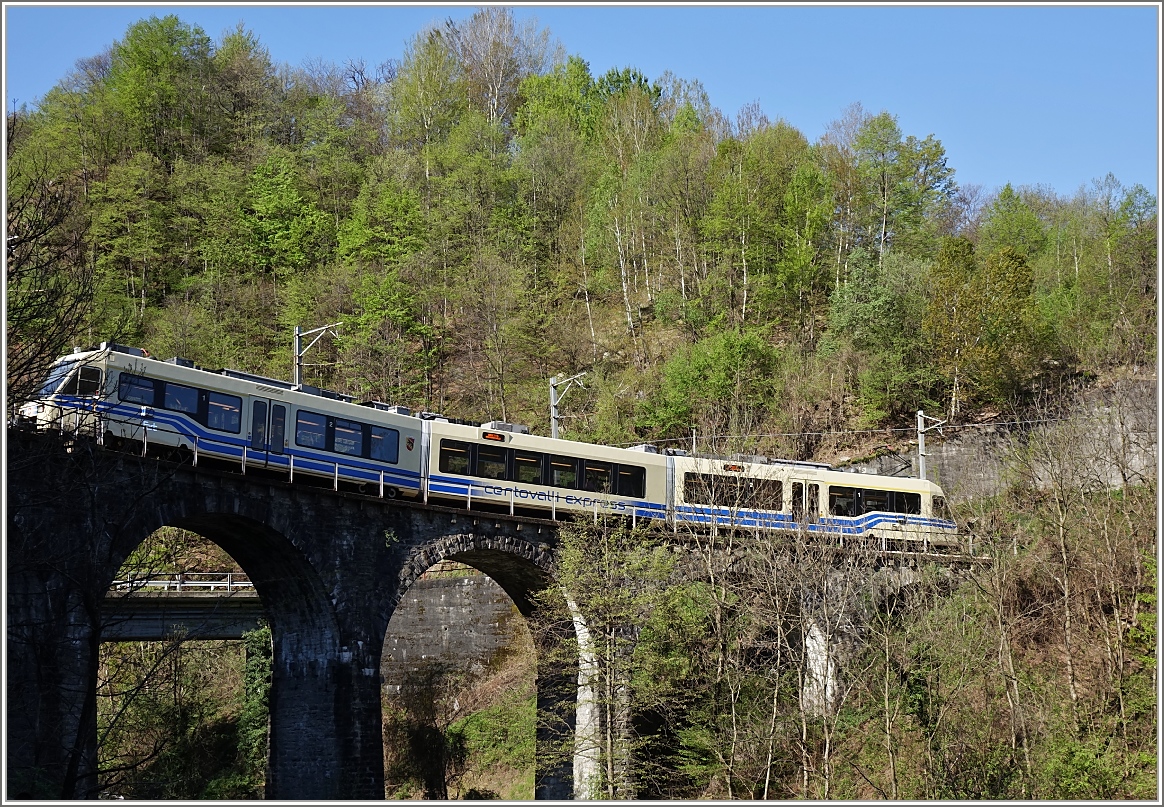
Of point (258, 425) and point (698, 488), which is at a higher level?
point (258, 425)

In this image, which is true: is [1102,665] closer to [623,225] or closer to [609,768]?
[609,768]

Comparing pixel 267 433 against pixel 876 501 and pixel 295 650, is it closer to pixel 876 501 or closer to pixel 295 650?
pixel 295 650

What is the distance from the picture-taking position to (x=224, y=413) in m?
26.2

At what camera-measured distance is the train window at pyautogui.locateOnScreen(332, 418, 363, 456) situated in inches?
1110

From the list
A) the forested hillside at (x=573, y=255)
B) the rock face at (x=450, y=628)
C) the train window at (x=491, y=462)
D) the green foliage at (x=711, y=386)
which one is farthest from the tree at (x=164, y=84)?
the train window at (x=491, y=462)

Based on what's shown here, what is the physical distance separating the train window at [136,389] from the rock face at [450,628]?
16.2 m

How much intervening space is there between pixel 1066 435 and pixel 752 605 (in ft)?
35.2

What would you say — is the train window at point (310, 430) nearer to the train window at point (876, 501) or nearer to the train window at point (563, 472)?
the train window at point (563, 472)

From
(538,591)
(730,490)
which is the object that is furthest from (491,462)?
(730,490)

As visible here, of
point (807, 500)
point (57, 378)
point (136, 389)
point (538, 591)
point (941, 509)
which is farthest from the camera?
point (941, 509)

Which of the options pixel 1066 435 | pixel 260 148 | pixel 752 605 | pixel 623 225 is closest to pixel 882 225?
pixel 623 225

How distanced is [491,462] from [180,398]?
28.2 ft

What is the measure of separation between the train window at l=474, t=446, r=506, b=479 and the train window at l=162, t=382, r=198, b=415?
7.86m

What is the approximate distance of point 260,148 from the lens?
6531 centimetres
